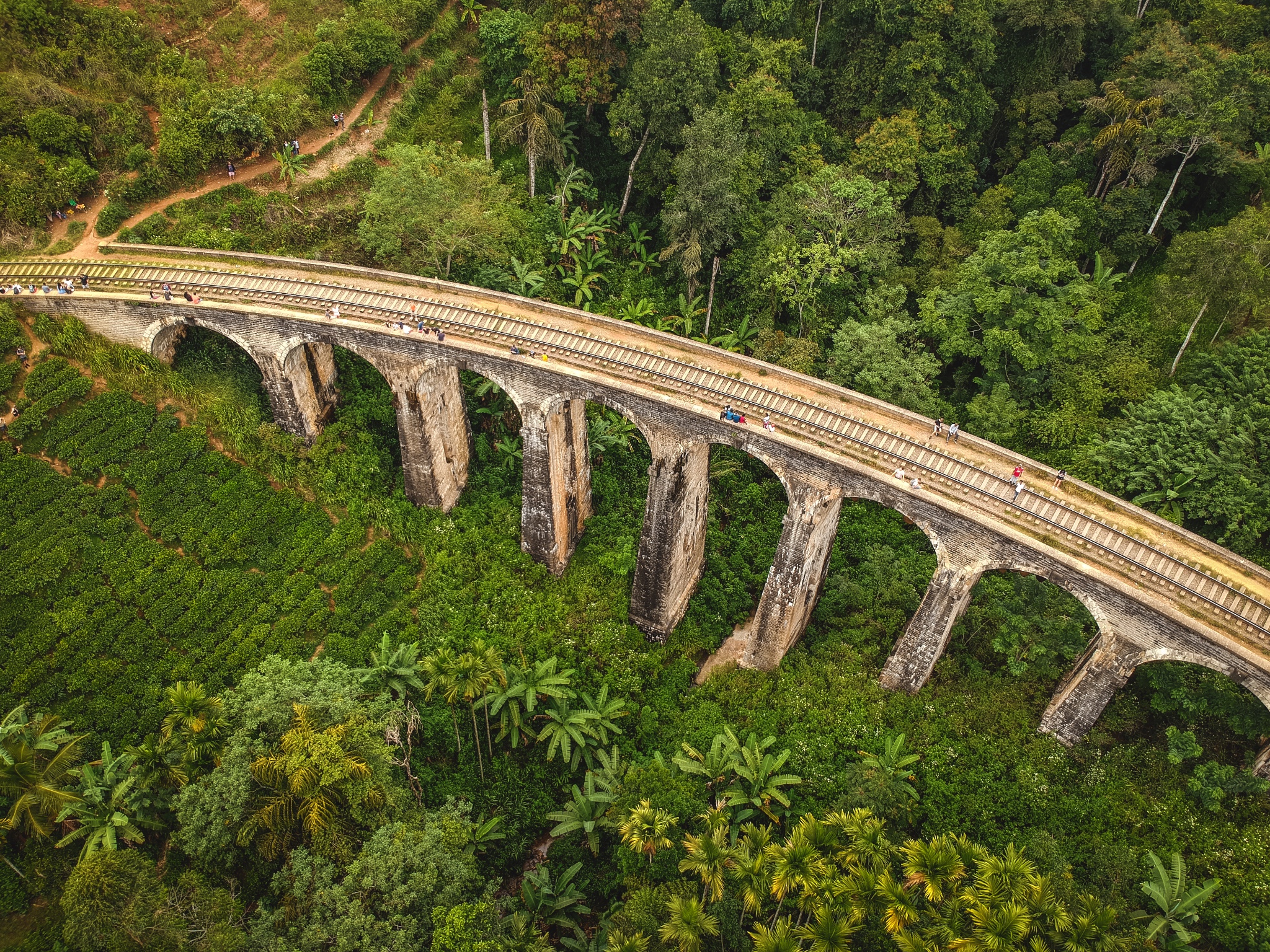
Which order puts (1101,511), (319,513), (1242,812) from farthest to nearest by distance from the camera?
(319,513), (1101,511), (1242,812)

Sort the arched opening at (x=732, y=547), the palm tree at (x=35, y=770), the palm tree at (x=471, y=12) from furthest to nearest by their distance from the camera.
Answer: the palm tree at (x=471, y=12) < the arched opening at (x=732, y=547) < the palm tree at (x=35, y=770)

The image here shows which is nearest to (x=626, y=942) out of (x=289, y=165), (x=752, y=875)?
(x=752, y=875)

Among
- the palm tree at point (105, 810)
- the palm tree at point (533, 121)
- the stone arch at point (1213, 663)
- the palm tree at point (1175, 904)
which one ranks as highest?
the palm tree at point (533, 121)

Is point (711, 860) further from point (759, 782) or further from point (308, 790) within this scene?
point (308, 790)

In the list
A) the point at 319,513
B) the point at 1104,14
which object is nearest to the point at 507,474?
the point at 319,513

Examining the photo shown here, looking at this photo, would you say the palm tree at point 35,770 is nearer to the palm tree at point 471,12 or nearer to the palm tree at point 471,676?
the palm tree at point 471,676

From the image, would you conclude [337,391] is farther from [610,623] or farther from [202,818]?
[202,818]

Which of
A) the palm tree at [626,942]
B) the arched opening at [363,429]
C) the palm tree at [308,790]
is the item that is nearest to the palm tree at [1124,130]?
the arched opening at [363,429]
